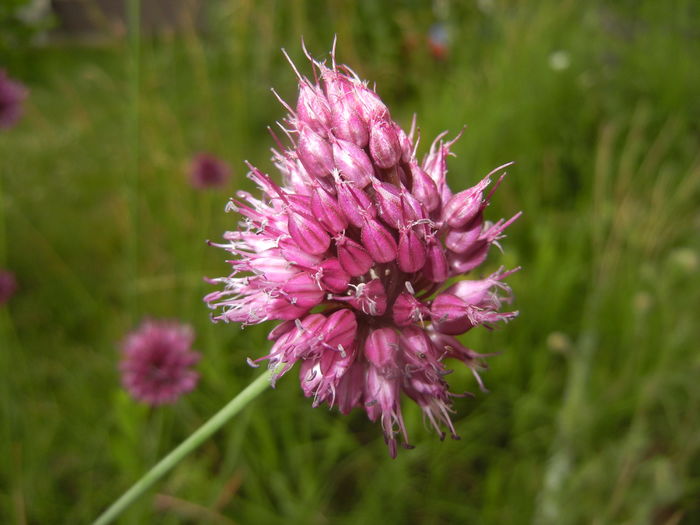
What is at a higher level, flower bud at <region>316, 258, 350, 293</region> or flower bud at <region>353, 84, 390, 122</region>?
flower bud at <region>353, 84, 390, 122</region>

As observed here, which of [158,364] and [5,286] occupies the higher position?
[5,286]

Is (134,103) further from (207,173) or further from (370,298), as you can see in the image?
(207,173)

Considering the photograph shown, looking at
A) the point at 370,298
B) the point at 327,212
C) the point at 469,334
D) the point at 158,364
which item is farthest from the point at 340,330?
the point at 469,334

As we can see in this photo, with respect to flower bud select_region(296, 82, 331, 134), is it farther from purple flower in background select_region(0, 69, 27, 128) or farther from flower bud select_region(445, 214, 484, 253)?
purple flower in background select_region(0, 69, 27, 128)

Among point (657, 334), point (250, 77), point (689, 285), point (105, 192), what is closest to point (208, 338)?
point (657, 334)

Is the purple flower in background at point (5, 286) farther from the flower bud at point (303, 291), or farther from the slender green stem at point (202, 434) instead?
the flower bud at point (303, 291)

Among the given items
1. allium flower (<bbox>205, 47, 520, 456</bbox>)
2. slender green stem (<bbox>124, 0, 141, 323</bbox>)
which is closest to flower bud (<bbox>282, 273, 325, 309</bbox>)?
allium flower (<bbox>205, 47, 520, 456</bbox>)
